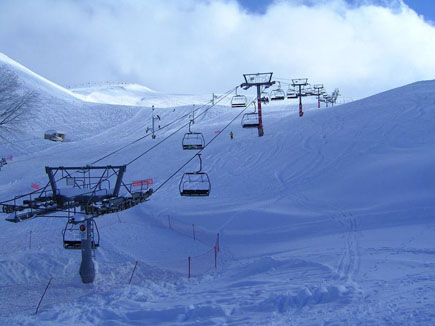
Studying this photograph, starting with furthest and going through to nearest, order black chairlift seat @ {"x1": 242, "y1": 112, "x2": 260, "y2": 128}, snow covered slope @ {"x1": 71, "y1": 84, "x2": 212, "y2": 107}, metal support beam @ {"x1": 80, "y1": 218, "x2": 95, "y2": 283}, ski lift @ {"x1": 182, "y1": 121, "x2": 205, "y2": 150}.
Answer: snow covered slope @ {"x1": 71, "y1": 84, "x2": 212, "y2": 107} → black chairlift seat @ {"x1": 242, "y1": 112, "x2": 260, "y2": 128} → ski lift @ {"x1": 182, "y1": 121, "x2": 205, "y2": 150} → metal support beam @ {"x1": 80, "y1": 218, "x2": 95, "y2": 283}

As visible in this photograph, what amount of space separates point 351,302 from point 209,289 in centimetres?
414

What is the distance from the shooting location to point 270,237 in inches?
669

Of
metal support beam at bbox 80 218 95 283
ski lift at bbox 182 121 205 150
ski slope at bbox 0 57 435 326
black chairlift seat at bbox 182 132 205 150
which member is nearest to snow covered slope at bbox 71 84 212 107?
black chairlift seat at bbox 182 132 205 150

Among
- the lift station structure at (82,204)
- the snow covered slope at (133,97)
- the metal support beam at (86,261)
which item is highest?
the snow covered slope at (133,97)

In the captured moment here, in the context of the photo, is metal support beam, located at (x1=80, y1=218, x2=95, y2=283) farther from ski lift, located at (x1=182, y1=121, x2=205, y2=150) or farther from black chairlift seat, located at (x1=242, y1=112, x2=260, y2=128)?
black chairlift seat, located at (x1=242, y1=112, x2=260, y2=128)

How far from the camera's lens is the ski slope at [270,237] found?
9.14 meters

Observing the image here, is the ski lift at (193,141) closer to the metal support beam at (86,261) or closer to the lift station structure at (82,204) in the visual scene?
the lift station structure at (82,204)

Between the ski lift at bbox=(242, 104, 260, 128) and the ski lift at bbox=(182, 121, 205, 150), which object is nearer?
the ski lift at bbox=(182, 121, 205, 150)

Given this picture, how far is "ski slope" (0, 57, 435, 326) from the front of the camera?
30.0ft

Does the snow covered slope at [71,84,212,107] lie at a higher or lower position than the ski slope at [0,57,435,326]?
higher

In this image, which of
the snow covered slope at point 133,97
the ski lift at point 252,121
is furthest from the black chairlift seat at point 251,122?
the snow covered slope at point 133,97

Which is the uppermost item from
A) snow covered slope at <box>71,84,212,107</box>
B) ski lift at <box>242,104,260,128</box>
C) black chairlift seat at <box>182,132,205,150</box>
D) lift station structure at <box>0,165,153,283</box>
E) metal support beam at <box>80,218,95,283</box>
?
snow covered slope at <box>71,84,212,107</box>

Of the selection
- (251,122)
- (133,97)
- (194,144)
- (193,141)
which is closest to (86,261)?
(194,144)

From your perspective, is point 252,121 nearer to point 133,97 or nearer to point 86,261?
point 86,261
